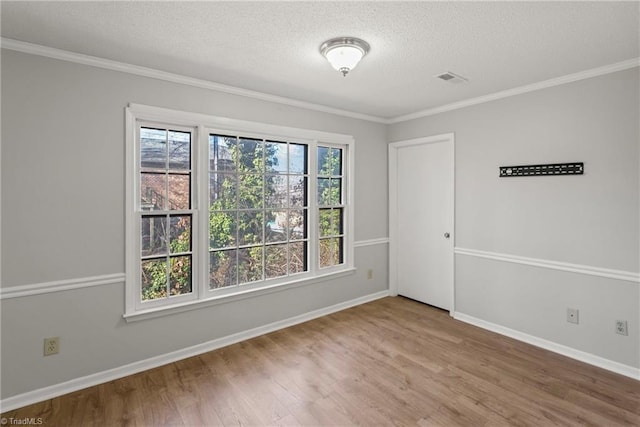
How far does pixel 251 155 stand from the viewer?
3.37 metres

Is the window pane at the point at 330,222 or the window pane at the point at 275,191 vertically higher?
the window pane at the point at 275,191

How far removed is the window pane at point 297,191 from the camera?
12.1ft

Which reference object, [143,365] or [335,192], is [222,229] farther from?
[335,192]

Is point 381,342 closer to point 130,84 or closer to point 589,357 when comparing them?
point 589,357

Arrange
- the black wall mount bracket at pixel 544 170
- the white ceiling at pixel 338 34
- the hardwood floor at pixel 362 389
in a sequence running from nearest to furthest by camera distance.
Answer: the white ceiling at pixel 338 34 → the hardwood floor at pixel 362 389 → the black wall mount bracket at pixel 544 170

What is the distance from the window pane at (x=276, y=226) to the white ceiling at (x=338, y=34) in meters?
1.35

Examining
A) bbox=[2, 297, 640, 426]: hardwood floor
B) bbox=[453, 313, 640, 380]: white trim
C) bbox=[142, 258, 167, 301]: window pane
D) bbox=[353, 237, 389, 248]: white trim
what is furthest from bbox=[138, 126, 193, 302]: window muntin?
bbox=[453, 313, 640, 380]: white trim

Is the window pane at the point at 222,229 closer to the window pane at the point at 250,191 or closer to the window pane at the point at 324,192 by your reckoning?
the window pane at the point at 250,191

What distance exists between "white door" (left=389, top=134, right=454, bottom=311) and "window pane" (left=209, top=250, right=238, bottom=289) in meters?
2.34

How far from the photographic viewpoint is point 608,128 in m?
2.72

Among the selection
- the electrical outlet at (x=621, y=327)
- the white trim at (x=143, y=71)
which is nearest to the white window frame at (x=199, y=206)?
the white trim at (x=143, y=71)

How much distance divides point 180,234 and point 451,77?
281 cm

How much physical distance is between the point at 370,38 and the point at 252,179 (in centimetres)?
178

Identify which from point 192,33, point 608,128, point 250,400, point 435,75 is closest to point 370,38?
point 435,75
